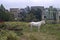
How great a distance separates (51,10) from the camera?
3603 centimetres

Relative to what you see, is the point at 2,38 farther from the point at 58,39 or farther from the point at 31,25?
the point at 31,25

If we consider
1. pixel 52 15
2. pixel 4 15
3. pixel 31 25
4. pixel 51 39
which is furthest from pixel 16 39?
pixel 52 15

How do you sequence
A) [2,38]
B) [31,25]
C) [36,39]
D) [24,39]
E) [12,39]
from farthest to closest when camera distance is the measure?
[31,25] → [24,39] → [36,39] → [12,39] → [2,38]

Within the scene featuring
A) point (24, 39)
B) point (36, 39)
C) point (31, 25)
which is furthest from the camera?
point (31, 25)

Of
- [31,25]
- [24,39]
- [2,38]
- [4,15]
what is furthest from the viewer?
[4,15]

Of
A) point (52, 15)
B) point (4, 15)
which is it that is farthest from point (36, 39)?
point (52, 15)

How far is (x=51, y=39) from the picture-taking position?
988 cm

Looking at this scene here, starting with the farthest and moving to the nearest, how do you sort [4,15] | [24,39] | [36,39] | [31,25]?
[4,15] < [31,25] < [24,39] < [36,39]

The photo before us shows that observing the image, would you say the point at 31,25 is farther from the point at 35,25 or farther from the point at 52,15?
the point at 52,15

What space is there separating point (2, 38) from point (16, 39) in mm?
846

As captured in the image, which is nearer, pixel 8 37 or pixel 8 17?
pixel 8 37

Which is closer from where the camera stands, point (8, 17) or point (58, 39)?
point (58, 39)

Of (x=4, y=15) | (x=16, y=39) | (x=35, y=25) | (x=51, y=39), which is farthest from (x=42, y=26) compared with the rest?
(x=4, y=15)

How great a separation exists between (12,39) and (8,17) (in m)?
19.6
